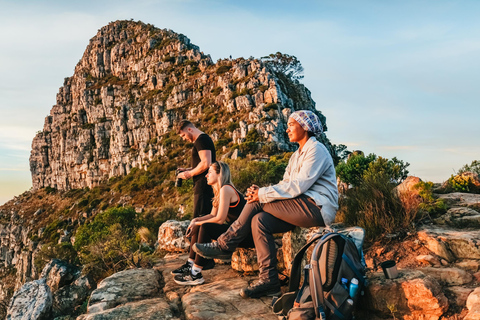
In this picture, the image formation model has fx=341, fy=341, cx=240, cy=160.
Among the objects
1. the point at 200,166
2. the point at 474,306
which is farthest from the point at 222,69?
the point at 474,306

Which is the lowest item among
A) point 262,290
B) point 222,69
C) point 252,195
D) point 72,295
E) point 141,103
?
point 72,295

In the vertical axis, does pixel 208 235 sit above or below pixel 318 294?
above

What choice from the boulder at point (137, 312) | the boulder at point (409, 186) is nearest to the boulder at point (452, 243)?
the boulder at point (409, 186)

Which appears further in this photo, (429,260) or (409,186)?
(409,186)

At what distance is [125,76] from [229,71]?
31239 millimetres

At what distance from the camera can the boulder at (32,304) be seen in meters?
6.05

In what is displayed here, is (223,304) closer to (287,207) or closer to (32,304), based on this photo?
(287,207)

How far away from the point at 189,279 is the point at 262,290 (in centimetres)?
128

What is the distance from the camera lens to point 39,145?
250 ft

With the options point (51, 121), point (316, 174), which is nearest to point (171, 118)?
point (51, 121)

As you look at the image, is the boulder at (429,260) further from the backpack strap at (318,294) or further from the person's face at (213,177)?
the person's face at (213,177)

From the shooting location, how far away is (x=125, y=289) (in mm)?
4555

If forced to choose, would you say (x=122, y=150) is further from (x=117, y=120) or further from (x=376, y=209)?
(x=376, y=209)

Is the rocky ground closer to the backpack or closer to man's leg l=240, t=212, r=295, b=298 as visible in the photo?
man's leg l=240, t=212, r=295, b=298
